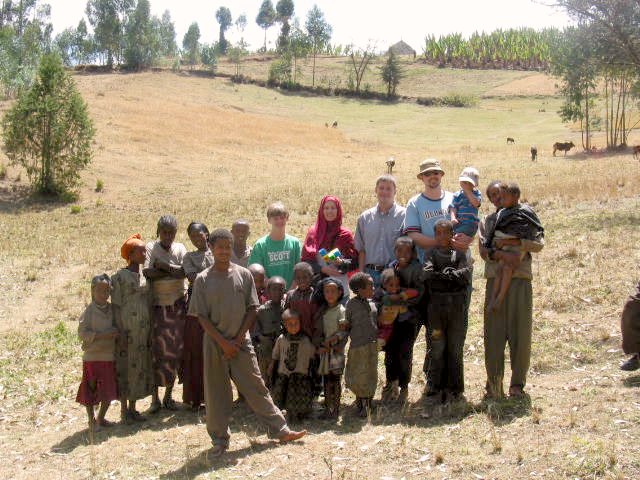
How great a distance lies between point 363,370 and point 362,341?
0.81 feet

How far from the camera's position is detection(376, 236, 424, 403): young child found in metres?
6.50

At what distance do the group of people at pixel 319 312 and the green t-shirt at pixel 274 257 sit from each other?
0.01 m

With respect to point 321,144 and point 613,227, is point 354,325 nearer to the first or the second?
point 613,227

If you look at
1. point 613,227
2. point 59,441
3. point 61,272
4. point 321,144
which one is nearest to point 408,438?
point 59,441

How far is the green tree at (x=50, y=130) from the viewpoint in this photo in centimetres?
2747

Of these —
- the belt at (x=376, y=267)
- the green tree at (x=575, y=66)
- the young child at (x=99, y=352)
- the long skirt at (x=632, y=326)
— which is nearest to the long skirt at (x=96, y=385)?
the young child at (x=99, y=352)

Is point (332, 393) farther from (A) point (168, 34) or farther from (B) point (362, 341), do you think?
(A) point (168, 34)

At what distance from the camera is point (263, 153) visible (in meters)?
39.2

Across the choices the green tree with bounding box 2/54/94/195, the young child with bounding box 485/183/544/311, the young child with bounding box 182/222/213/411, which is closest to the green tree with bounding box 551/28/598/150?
the young child with bounding box 485/183/544/311

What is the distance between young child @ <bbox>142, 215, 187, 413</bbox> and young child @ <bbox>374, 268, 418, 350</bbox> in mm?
1880

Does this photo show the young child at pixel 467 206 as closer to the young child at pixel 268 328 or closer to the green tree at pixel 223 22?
the young child at pixel 268 328

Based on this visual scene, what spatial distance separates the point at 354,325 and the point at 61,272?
10632 mm

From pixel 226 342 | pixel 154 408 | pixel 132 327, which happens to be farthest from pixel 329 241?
pixel 154 408

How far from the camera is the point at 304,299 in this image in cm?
652
